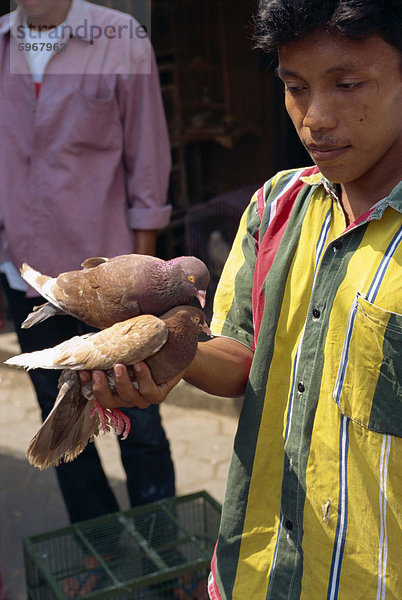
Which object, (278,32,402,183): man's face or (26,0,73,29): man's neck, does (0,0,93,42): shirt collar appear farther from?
(278,32,402,183): man's face

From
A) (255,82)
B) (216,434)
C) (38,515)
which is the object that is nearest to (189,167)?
(255,82)

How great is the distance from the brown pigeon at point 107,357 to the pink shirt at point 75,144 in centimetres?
136

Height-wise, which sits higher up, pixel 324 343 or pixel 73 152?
pixel 73 152

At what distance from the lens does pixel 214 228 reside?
21.6 ft

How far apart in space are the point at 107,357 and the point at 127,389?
0.09 m

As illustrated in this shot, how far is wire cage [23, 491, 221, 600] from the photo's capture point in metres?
2.90

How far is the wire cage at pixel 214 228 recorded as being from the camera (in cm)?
633

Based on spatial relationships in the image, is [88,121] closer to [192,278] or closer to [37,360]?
[192,278]

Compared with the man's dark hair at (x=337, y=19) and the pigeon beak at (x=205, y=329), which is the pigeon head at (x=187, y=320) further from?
the man's dark hair at (x=337, y=19)

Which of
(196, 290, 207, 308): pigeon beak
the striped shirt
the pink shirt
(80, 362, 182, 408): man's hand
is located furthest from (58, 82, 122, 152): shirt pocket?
(80, 362, 182, 408): man's hand

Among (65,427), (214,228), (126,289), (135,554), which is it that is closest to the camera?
(126,289)

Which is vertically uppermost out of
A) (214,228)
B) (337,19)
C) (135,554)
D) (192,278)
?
(337,19)

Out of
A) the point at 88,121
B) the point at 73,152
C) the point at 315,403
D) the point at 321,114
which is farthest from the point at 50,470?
the point at 321,114

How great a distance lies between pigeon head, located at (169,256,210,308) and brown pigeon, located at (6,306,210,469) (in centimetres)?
6
